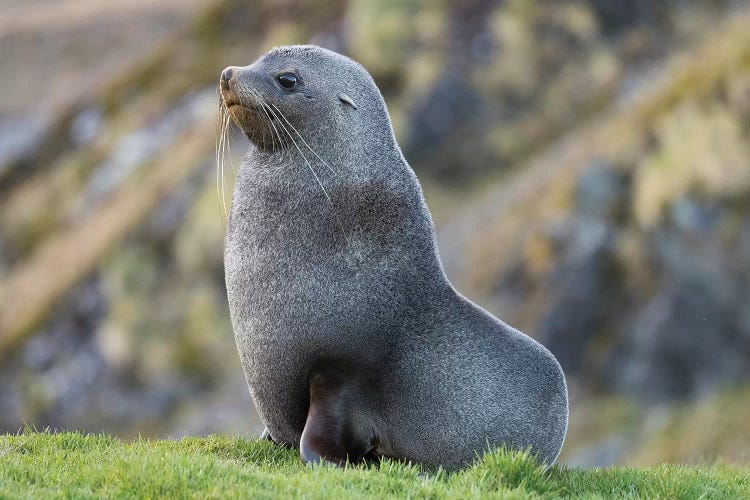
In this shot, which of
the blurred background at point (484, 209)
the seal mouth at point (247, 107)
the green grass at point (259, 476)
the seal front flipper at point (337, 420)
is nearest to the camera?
the green grass at point (259, 476)

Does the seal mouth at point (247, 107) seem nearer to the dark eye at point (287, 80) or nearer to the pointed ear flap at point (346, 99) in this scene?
the dark eye at point (287, 80)

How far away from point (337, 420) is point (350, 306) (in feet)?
2.79

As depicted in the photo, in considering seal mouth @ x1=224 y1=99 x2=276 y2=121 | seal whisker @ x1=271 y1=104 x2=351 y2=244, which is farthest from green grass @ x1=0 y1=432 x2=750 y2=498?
seal mouth @ x1=224 y1=99 x2=276 y2=121

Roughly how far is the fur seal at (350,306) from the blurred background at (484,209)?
308 inches

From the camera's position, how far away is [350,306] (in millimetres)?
8141

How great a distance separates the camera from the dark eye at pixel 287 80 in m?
8.73

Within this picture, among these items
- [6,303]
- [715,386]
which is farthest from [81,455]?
[6,303]

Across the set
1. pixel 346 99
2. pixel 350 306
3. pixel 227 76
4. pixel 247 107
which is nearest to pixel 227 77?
pixel 227 76

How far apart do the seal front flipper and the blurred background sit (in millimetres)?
8488

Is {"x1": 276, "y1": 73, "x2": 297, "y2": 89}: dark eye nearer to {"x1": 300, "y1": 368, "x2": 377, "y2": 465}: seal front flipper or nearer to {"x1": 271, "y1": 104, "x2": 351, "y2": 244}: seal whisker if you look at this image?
{"x1": 271, "y1": 104, "x2": 351, "y2": 244}: seal whisker

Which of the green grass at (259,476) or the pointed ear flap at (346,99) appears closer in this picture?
the green grass at (259,476)

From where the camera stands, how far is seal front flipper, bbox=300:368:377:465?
792cm

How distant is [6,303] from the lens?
37500 millimetres

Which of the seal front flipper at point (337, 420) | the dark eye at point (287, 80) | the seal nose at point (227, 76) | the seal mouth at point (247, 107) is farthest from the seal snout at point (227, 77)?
the seal front flipper at point (337, 420)
